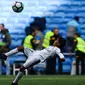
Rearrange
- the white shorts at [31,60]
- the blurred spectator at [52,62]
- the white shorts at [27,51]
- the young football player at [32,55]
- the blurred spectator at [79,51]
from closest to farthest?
the young football player at [32,55] < the white shorts at [31,60] < the white shorts at [27,51] < the blurred spectator at [52,62] < the blurred spectator at [79,51]

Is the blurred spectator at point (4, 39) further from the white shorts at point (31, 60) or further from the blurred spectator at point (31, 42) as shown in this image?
the white shorts at point (31, 60)

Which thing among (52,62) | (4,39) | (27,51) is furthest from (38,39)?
(27,51)

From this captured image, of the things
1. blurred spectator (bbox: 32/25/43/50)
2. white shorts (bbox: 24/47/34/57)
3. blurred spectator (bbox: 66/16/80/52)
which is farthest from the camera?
blurred spectator (bbox: 66/16/80/52)

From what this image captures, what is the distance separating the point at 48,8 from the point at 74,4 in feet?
3.87

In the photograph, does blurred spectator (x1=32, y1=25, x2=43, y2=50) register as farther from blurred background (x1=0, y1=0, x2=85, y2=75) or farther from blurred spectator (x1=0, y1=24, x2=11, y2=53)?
blurred background (x1=0, y1=0, x2=85, y2=75)

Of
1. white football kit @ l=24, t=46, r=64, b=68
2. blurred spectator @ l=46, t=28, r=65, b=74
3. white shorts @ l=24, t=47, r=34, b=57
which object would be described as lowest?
blurred spectator @ l=46, t=28, r=65, b=74

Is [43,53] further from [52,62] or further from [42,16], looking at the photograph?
[42,16]

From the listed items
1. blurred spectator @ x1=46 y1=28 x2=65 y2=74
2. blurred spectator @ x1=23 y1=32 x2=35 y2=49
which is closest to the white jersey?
blurred spectator @ x1=46 y1=28 x2=65 y2=74

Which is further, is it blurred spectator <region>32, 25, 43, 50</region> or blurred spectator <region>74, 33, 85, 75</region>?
blurred spectator <region>32, 25, 43, 50</region>

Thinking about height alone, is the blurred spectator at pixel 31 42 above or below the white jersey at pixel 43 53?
below

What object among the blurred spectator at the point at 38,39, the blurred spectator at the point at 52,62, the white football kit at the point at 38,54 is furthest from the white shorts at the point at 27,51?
the blurred spectator at the point at 38,39

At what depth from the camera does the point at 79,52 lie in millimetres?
16172
